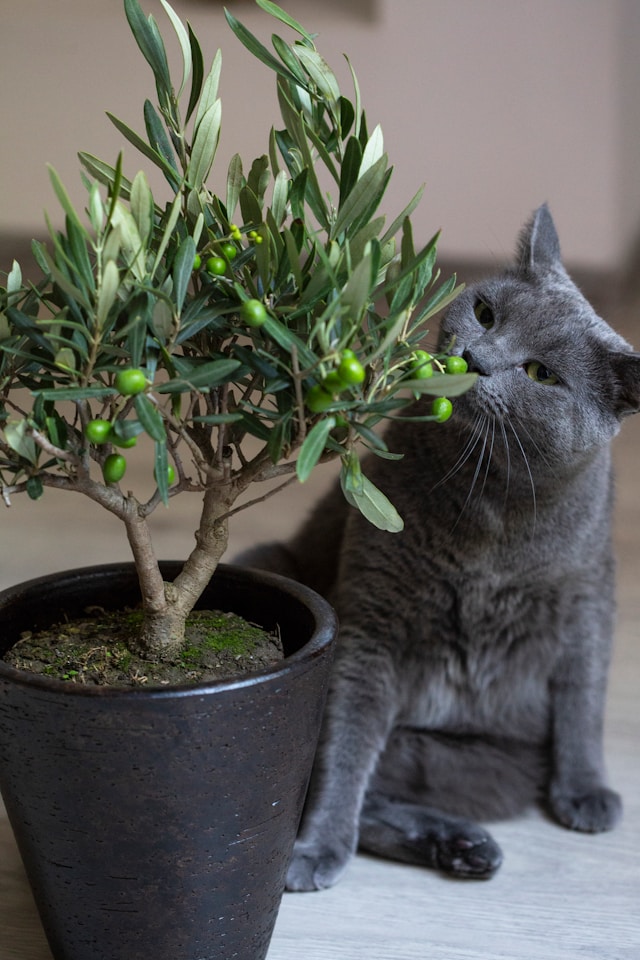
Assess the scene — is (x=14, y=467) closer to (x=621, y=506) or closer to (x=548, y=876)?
(x=548, y=876)

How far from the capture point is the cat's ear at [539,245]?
1.26 m

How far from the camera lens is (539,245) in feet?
4.19

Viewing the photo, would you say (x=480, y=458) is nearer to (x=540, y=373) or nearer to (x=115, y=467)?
(x=540, y=373)

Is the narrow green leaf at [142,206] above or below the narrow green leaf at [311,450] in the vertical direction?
above

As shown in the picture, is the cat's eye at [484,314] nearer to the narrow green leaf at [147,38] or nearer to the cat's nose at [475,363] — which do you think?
the cat's nose at [475,363]

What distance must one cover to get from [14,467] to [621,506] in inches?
66.2

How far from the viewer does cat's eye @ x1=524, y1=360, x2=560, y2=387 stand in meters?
1.10

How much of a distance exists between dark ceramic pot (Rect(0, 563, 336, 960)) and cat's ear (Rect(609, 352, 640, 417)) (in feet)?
1.33

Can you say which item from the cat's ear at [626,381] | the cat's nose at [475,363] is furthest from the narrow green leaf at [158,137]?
the cat's ear at [626,381]

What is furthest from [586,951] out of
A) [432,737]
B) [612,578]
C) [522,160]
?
[522,160]

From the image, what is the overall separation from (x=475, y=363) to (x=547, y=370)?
0.09 m

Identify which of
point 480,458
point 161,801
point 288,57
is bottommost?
point 161,801

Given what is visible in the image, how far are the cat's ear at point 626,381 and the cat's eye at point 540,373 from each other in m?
0.06

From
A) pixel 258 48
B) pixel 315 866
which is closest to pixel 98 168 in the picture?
pixel 258 48
